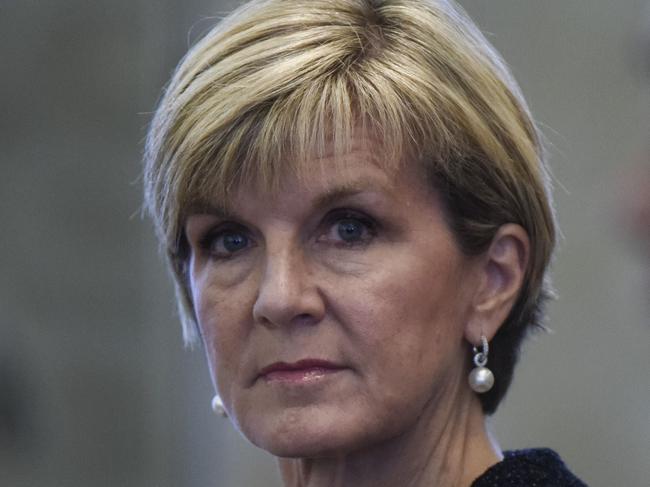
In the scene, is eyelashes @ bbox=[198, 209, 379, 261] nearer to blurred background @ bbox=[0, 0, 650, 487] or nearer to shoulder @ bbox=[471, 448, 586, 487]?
shoulder @ bbox=[471, 448, 586, 487]

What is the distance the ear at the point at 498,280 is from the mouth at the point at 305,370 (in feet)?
0.98

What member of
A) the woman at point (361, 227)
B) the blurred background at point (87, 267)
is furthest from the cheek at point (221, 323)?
the blurred background at point (87, 267)

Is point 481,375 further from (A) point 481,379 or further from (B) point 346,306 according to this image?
(B) point 346,306

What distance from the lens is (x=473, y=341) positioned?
2883mm

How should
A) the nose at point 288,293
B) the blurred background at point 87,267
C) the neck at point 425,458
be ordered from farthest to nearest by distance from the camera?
1. the blurred background at point 87,267
2. the neck at point 425,458
3. the nose at point 288,293

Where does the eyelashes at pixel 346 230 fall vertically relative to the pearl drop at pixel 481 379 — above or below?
above

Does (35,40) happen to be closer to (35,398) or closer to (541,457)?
(35,398)

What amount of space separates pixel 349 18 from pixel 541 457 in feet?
3.04

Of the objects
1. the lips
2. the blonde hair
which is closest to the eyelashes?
the blonde hair

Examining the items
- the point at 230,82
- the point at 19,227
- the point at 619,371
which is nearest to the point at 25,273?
the point at 19,227

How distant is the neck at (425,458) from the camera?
2.85m

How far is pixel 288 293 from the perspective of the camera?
272 cm

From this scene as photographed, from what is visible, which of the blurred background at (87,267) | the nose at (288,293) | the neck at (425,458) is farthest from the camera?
the blurred background at (87,267)

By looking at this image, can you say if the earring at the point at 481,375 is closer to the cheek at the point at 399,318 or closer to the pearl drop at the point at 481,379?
the pearl drop at the point at 481,379
